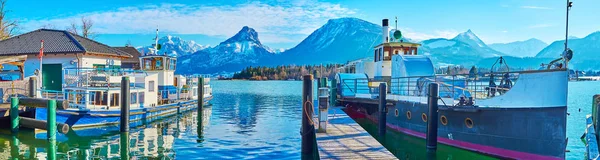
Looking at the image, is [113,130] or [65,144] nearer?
[65,144]

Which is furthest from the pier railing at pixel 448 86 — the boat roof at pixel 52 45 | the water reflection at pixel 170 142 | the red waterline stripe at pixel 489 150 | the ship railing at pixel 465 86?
the boat roof at pixel 52 45

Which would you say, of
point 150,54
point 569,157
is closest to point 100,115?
point 150,54

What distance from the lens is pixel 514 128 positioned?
14742 mm

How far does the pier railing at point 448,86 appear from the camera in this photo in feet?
56.4

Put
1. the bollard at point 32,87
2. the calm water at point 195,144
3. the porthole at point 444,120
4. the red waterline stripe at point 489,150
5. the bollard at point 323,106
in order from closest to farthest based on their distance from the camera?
the red waterline stripe at point 489,150, the bollard at point 323,106, the calm water at point 195,144, the porthole at point 444,120, the bollard at point 32,87

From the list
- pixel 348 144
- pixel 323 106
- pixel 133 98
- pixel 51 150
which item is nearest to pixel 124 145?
pixel 51 150

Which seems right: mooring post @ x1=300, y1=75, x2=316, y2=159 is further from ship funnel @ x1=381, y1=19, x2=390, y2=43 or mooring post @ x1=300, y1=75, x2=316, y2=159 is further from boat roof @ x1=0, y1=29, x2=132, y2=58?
boat roof @ x1=0, y1=29, x2=132, y2=58

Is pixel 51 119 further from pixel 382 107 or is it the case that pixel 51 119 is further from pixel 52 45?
pixel 382 107

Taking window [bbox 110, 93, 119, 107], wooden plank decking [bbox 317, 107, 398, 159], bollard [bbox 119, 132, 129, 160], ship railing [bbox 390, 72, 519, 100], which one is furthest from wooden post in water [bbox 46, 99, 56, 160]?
ship railing [bbox 390, 72, 519, 100]

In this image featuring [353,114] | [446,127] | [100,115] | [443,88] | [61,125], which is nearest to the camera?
[446,127]

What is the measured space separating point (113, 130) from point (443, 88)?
17.4m

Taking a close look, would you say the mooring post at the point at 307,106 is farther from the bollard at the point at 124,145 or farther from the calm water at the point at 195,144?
the bollard at the point at 124,145

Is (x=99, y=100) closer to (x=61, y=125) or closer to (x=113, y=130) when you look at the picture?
(x=113, y=130)

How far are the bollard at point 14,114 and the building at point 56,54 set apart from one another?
9134 millimetres
